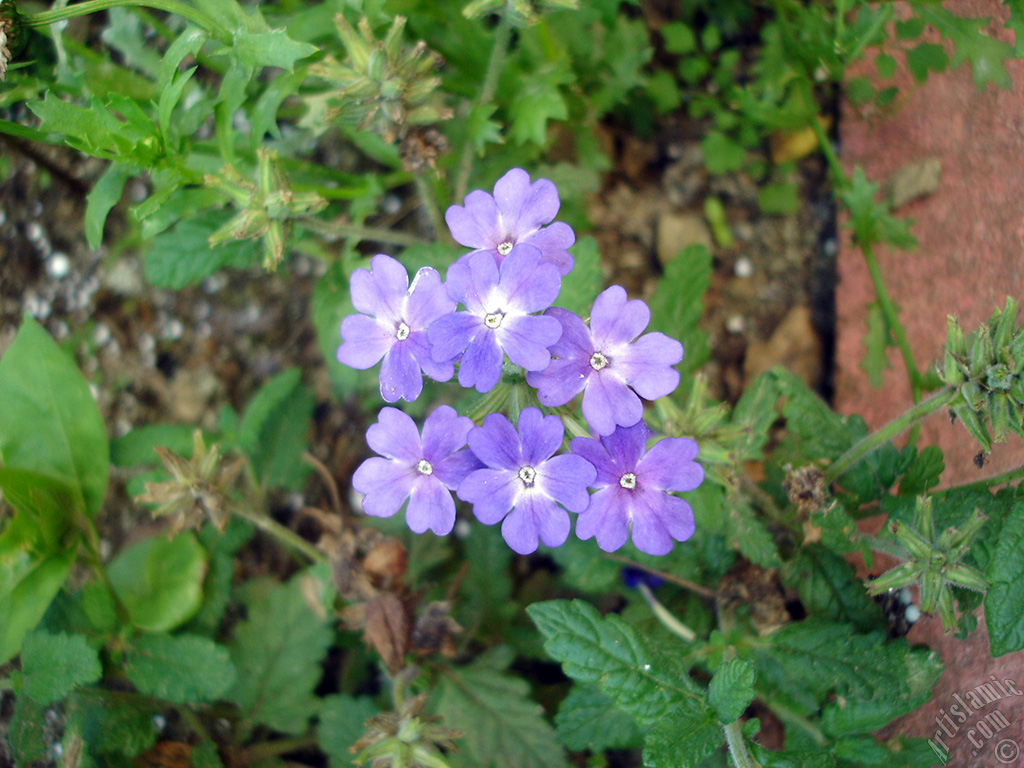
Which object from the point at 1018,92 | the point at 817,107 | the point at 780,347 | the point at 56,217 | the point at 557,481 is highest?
the point at 1018,92

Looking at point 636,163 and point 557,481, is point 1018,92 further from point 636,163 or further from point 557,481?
point 557,481

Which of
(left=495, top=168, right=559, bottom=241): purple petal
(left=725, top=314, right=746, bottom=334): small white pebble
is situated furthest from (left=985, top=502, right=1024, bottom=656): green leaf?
(left=725, top=314, right=746, bottom=334): small white pebble

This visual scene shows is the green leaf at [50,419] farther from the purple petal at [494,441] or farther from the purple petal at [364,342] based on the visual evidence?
the purple petal at [494,441]

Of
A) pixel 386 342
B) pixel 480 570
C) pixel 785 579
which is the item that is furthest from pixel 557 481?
pixel 480 570

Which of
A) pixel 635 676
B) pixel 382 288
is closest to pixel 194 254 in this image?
pixel 382 288

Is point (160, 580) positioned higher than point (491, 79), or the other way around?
point (491, 79)

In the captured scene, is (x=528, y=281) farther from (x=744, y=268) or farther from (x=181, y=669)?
(x=744, y=268)

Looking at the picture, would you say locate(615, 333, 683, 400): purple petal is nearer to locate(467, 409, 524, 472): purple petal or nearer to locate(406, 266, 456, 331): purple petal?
locate(467, 409, 524, 472): purple petal
